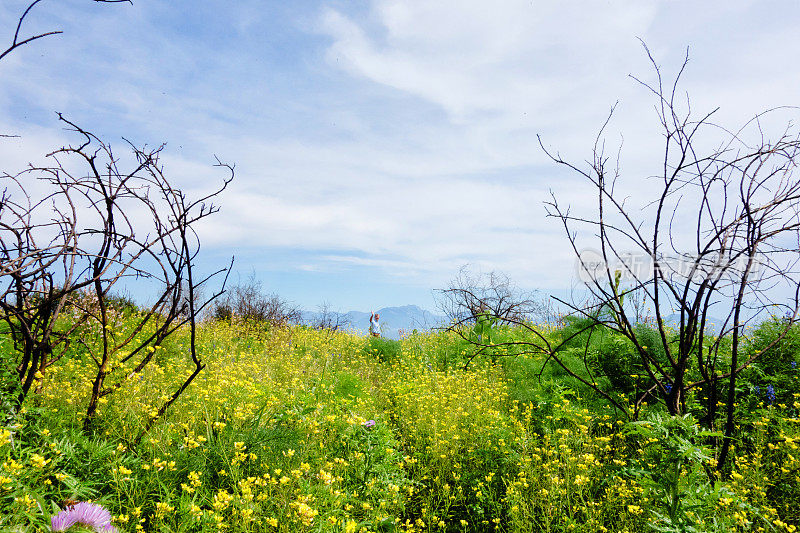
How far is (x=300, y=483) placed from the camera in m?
2.53

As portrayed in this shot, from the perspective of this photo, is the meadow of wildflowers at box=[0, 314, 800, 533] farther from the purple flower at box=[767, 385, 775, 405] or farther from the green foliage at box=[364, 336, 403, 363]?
Answer: the green foliage at box=[364, 336, 403, 363]

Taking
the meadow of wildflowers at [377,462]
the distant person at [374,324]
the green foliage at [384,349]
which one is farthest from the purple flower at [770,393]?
the distant person at [374,324]

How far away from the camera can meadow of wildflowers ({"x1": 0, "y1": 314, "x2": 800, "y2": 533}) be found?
7.59 ft

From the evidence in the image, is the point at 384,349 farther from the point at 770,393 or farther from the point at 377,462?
the point at 770,393

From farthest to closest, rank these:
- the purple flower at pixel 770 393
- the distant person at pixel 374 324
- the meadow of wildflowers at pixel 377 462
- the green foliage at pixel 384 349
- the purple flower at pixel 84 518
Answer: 1. the distant person at pixel 374 324
2. the green foliage at pixel 384 349
3. the purple flower at pixel 770 393
4. the meadow of wildflowers at pixel 377 462
5. the purple flower at pixel 84 518

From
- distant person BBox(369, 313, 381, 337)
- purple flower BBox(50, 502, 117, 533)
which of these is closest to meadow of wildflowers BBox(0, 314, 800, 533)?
purple flower BBox(50, 502, 117, 533)

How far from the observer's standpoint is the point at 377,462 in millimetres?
3387

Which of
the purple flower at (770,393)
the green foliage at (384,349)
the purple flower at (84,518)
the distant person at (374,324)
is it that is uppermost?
the distant person at (374,324)

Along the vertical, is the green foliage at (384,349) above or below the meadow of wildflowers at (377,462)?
above

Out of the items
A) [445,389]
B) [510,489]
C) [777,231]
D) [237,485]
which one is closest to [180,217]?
[237,485]

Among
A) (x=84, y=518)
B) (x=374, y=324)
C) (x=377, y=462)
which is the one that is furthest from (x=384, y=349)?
(x=84, y=518)

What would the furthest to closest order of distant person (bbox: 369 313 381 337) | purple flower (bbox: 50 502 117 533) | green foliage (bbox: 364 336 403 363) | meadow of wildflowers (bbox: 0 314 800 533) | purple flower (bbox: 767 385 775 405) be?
distant person (bbox: 369 313 381 337)
green foliage (bbox: 364 336 403 363)
purple flower (bbox: 767 385 775 405)
meadow of wildflowers (bbox: 0 314 800 533)
purple flower (bbox: 50 502 117 533)

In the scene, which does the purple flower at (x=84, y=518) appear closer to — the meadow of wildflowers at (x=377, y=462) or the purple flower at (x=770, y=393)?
the meadow of wildflowers at (x=377, y=462)

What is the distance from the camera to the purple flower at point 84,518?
1.99 meters
